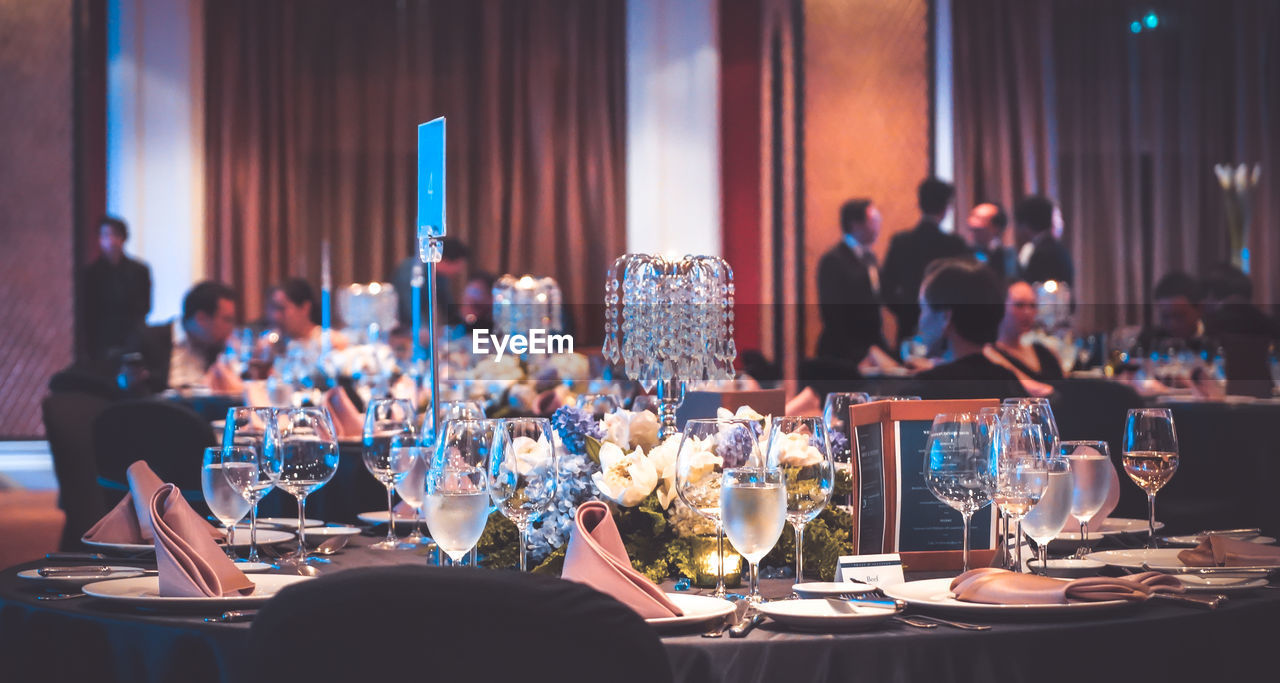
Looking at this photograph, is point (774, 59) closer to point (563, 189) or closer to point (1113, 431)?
point (563, 189)

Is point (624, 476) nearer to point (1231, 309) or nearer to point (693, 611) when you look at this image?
point (693, 611)

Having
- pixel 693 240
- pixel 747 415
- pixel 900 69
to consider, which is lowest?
pixel 747 415

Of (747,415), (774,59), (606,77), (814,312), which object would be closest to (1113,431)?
(747,415)

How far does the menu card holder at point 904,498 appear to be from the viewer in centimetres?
183

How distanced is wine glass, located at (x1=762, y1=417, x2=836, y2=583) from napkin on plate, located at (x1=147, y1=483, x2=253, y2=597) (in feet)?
2.18

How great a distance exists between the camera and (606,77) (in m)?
10.1

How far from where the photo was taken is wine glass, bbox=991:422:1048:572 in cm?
165

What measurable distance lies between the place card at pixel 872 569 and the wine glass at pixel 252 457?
0.81m

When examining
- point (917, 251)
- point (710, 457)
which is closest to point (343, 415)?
point (710, 457)

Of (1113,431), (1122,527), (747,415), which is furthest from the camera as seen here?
(1113,431)

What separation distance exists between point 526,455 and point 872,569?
0.46 m

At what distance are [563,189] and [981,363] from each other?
676cm

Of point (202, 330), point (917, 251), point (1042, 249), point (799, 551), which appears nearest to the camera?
point (799, 551)

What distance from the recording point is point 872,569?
1.71 m
